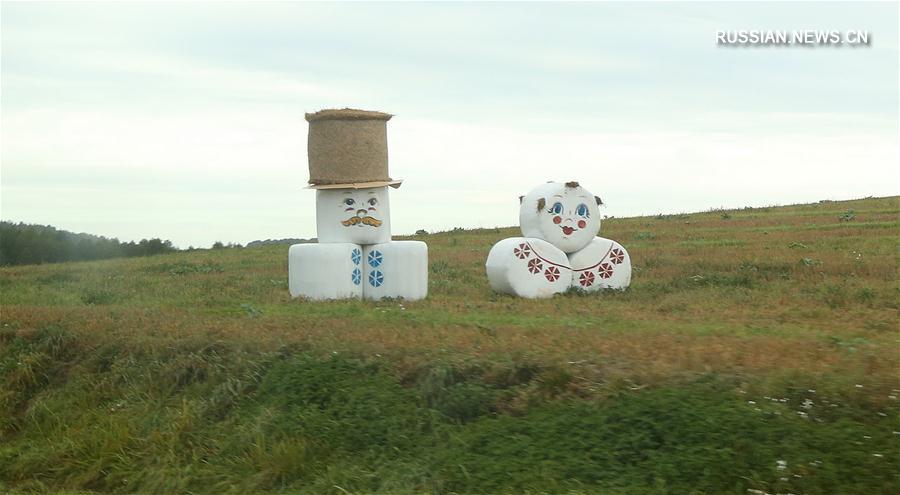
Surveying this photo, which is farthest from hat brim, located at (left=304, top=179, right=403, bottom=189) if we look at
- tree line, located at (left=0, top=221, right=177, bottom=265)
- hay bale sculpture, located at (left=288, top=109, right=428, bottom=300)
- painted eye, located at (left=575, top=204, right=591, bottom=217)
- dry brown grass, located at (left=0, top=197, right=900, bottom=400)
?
tree line, located at (left=0, top=221, right=177, bottom=265)

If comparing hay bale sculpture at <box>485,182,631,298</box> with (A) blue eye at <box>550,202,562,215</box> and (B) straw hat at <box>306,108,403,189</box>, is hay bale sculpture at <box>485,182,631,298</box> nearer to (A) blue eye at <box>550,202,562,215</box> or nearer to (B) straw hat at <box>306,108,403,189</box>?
(A) blue eye at <box>550,202,562,215</box>

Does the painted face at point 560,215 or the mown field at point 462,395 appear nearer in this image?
the mown field at point 462,395

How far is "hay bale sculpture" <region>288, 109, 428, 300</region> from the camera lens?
679 inches

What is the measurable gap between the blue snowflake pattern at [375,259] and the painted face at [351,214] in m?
0.26

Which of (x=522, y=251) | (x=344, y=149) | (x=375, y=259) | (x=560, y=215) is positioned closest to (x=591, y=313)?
(x=522, y=251)

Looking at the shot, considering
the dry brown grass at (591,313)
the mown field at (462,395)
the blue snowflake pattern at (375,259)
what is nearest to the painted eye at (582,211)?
the dry brown grass at (591,313)

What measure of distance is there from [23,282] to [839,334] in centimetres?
1779

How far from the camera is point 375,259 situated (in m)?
17.7

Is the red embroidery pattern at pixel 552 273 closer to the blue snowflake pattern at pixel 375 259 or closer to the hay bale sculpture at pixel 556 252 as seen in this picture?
the hay bale sculpture at pixel 556 252

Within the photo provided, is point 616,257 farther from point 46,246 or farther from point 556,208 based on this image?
point 46,246

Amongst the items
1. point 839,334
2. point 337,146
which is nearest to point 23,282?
point 337,146

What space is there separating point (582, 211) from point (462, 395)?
9422mm

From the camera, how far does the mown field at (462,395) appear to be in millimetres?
7938

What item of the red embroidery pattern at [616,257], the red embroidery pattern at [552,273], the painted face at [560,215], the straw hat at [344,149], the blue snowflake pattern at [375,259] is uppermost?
the straw hat at [344,149]
